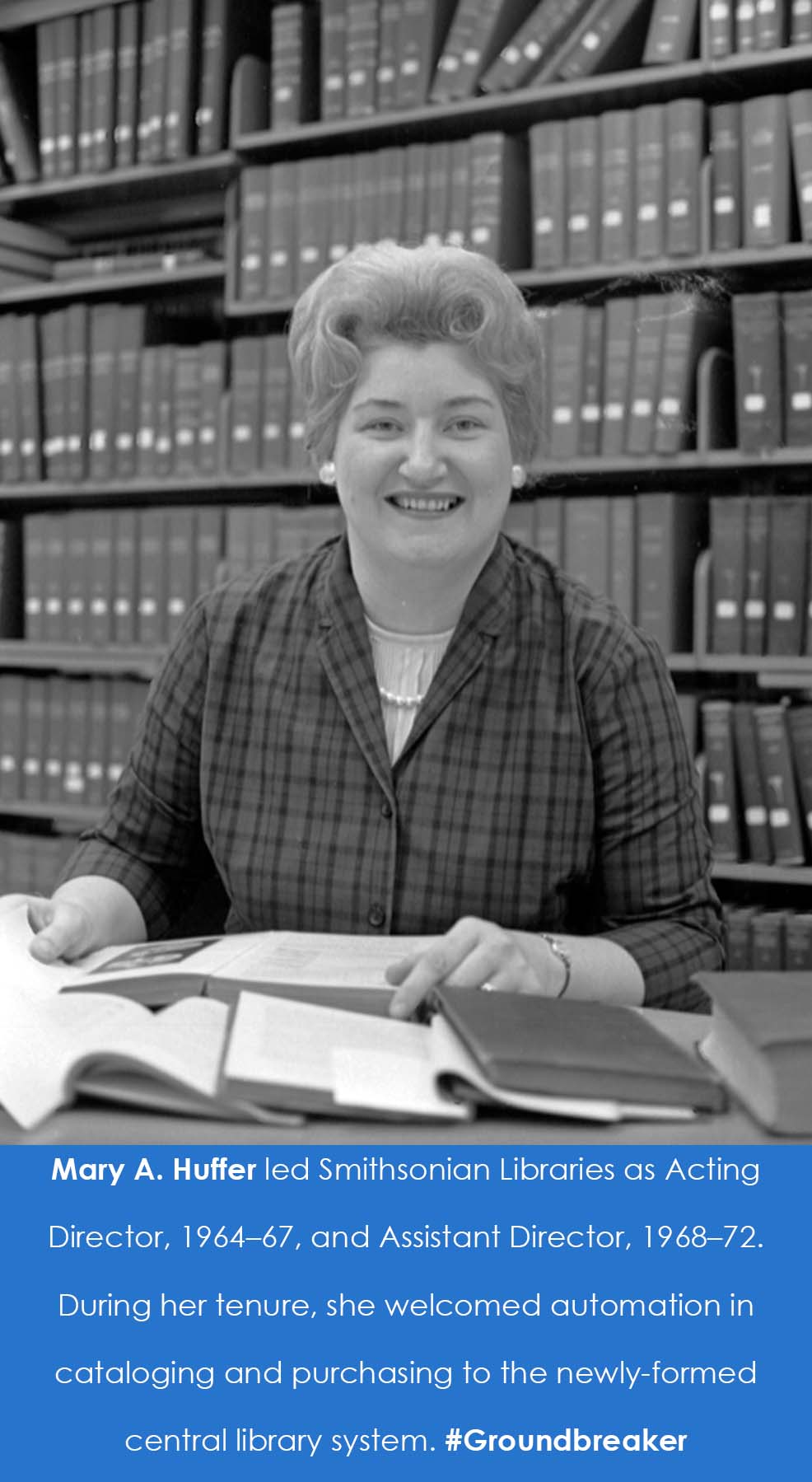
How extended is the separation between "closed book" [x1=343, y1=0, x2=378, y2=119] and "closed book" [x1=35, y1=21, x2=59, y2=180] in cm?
73

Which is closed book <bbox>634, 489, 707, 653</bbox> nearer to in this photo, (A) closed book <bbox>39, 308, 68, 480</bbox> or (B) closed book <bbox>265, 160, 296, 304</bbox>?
(B) closed book <bbox>265, 160, 296, 304</bbox>

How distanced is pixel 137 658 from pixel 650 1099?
2554 millimetres

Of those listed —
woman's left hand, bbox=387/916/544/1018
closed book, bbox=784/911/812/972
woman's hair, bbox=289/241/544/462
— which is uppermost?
woman's hair, bbox=289/241/544/462

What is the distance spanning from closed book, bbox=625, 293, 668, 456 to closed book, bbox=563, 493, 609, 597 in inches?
5.1

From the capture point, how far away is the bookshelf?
102 inches

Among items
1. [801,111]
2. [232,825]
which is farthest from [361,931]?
[801,111]

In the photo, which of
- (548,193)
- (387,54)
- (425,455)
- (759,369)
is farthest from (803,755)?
(387,54)

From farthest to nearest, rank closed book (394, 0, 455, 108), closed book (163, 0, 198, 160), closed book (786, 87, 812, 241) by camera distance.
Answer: closed book (163, 0, 198, 160), closed book (394, 0, 455, 108), closed book (786, 87, 812, 241)

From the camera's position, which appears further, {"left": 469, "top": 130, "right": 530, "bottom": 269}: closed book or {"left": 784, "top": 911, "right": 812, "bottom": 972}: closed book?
{"left": 469, "top": 130, "right": 530, "bottom": 269}: closed book

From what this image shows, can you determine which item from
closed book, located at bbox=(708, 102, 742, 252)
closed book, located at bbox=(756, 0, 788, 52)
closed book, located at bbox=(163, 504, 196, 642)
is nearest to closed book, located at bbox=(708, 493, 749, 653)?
closed book, located at bbox=(708, 102, 742, 252)

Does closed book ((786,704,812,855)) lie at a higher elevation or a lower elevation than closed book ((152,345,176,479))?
lower

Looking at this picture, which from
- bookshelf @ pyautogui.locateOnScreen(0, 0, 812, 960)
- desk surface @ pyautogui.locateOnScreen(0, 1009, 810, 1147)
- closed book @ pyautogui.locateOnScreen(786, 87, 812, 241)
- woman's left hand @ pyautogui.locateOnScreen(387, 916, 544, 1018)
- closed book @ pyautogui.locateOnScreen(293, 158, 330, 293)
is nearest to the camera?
desk surface @ pyautogui.locateOnScreen(0, 1009, 810, 1147)

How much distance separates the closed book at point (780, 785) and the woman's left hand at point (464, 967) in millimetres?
1692

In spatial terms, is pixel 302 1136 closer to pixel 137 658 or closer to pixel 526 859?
pixel 526 859
